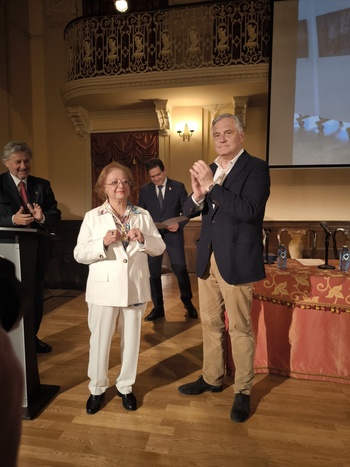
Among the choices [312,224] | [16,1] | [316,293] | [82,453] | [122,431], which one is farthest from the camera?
[16,1]

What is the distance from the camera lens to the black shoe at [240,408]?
1.96 m

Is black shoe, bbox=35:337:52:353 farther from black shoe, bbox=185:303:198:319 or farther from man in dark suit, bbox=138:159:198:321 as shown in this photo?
black shoe, bbox=185:303:198:319

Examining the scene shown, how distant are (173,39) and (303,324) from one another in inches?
223

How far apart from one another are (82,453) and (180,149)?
19.6 ft

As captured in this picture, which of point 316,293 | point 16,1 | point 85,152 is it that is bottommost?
point 316,293

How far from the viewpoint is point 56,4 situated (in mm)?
7055

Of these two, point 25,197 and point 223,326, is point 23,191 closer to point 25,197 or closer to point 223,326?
point 25,197

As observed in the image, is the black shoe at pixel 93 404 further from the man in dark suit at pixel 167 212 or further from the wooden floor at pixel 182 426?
the man in dark suit at pixel 167 212

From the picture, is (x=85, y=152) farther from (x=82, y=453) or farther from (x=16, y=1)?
(x=82, y=453)

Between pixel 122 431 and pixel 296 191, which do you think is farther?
pixel 296 191

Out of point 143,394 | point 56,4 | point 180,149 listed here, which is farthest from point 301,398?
point 56,4

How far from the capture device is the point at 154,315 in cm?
380

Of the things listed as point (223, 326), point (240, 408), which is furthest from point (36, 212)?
point (240, 408)

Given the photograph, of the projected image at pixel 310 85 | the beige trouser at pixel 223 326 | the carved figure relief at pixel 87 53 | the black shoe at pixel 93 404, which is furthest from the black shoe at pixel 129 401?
the carved figure relief at pixel 87 53
